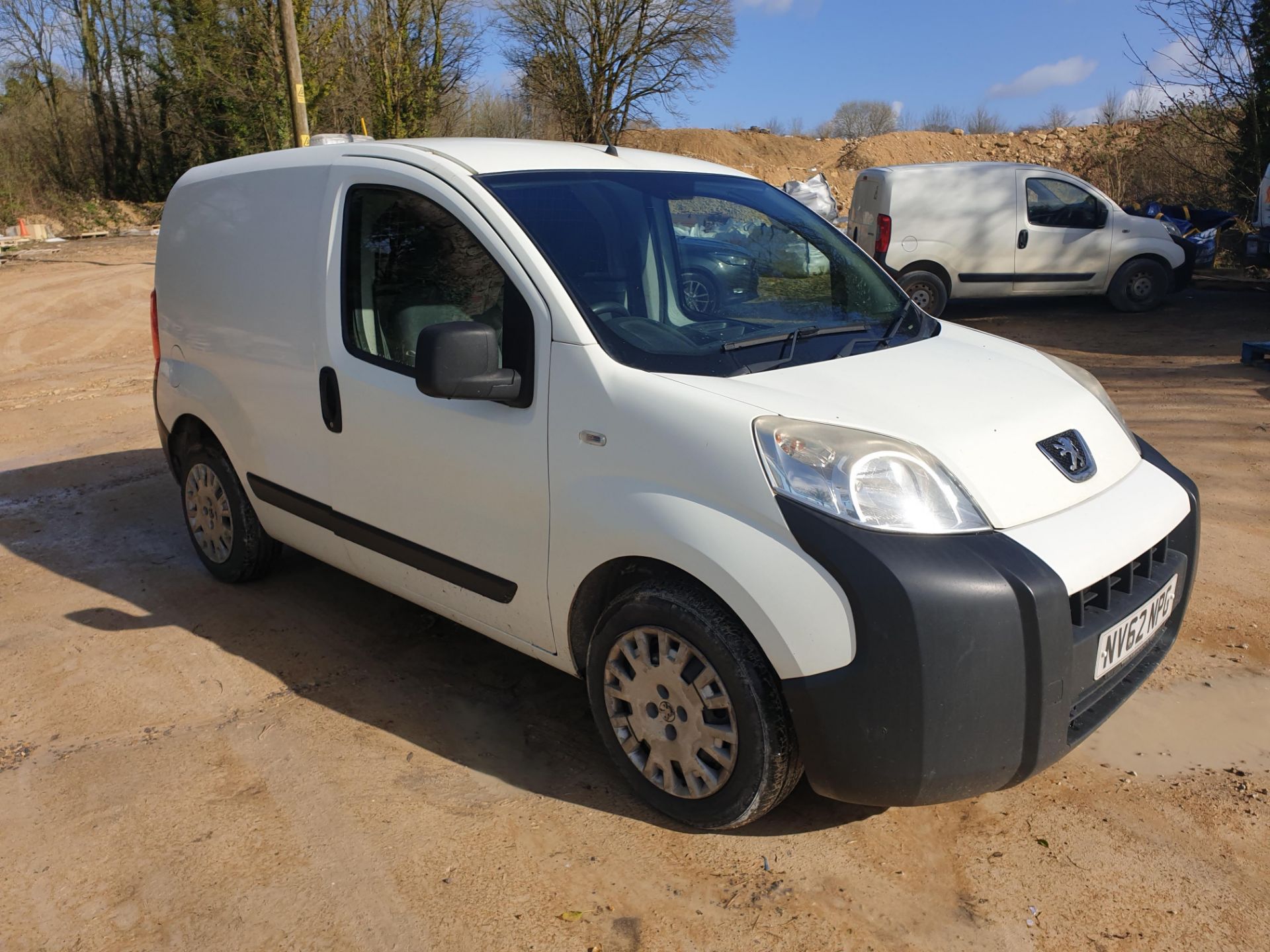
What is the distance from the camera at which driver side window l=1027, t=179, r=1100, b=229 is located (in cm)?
1259

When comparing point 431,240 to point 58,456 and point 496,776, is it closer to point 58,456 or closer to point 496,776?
point 496,776

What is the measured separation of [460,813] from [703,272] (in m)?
1.88

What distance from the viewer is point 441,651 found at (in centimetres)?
411

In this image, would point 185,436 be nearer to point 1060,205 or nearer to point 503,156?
point 503,156

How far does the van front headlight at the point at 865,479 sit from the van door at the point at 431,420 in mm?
759

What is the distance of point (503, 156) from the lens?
11.4 feet

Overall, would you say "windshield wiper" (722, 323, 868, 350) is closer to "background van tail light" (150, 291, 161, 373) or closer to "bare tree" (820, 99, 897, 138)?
"background van tail light" (150, 291, 161, 373)

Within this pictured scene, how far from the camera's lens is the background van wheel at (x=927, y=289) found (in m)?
12.7

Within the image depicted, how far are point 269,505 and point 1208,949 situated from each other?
140 inches

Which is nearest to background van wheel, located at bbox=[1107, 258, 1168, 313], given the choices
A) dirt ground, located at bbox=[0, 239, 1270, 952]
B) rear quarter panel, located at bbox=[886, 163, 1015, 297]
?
rear quarter panel, located at bbox=[886, 163, 1015, 297]

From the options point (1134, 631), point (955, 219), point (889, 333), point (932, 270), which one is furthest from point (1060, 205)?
point (1134, 631)

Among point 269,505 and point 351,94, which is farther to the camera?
point 351,94

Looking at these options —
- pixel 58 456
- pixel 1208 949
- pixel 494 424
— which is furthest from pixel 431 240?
pixel 58 456

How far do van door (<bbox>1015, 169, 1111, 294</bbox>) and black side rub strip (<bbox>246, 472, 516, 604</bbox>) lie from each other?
1089 cm
